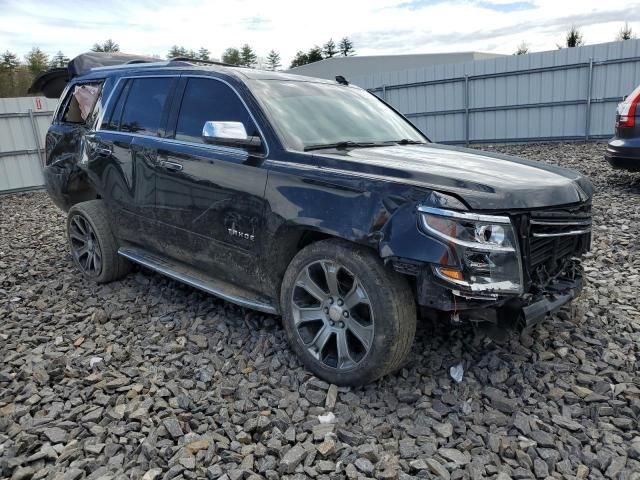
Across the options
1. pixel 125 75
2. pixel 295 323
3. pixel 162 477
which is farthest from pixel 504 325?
pixel 125 75

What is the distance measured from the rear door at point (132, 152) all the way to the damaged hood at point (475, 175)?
1.62 m

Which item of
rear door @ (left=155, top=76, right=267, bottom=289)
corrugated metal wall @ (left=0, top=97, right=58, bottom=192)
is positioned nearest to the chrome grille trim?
rear door @ (left=155, top=76, right=267, bottom=289)

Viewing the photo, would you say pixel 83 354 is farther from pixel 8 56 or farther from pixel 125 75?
pixel 8 56

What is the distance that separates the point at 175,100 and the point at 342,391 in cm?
251

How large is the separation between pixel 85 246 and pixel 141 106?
1514 millimetres

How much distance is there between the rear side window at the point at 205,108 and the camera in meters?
3.49

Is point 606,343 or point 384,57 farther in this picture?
point 384,57

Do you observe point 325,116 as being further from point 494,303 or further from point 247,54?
point 247,54

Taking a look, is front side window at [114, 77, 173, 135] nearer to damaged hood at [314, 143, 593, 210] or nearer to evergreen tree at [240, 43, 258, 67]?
damaged hood at [314, 143, 593, 210]

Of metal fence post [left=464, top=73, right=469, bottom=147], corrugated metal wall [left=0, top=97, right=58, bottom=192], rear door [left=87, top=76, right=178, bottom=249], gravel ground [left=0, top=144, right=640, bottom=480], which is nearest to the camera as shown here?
gravel ground [left=0, top=144, right=640, bottom=480]

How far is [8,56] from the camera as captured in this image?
162 feet

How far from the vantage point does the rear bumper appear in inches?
266

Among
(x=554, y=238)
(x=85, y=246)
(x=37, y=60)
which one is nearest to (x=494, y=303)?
(x=554, y=238)

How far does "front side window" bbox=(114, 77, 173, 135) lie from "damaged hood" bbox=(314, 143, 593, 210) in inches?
65.1
